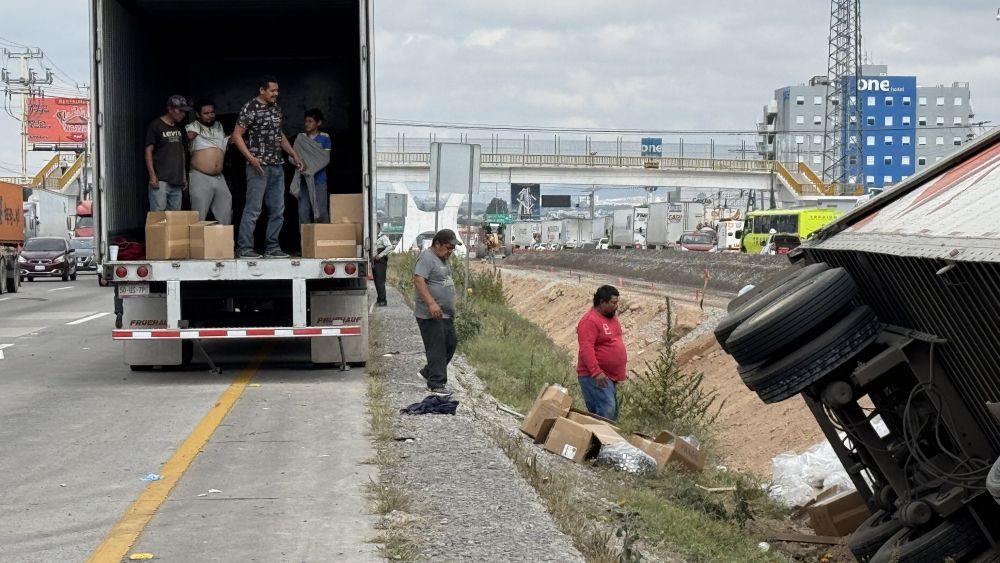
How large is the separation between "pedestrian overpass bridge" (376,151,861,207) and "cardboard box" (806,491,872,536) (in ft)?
238

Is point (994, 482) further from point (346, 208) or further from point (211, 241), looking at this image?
point (346, 208)

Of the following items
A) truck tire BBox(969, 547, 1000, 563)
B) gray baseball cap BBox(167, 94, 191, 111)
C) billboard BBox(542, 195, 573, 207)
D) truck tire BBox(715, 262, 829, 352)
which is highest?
billboard BBox(542, 195, 573, 207)

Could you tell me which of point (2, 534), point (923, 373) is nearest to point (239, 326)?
point (2, 534)

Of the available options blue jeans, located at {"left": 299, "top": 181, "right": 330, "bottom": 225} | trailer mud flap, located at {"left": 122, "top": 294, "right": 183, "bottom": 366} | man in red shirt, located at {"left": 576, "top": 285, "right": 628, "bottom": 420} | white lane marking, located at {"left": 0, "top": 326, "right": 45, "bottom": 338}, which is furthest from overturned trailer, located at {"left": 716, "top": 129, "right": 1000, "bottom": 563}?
white lane marking, located at {"left": 0, "top": 326, "right": 45, "bottom": 338}

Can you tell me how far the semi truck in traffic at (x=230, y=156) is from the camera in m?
14.1

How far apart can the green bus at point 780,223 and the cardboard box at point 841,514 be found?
5368cm

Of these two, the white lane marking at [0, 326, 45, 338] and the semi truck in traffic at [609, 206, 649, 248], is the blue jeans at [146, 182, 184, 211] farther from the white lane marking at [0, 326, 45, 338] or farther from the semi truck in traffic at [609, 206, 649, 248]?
the semi truck in traffic at [609, 206, 649, 248]

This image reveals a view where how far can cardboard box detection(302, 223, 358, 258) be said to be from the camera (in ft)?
47.5

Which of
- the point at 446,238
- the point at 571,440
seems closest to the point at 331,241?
the point at 446,238

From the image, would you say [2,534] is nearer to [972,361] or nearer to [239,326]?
[972,361]

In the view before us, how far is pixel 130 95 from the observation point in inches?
606

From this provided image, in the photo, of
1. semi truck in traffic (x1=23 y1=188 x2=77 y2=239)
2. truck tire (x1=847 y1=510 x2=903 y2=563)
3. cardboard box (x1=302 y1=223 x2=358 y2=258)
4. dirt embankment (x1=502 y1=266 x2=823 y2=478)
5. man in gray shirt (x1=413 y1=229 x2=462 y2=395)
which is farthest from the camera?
semi truck in traffic (x1=23 y1=188 x2=77 y2=239)

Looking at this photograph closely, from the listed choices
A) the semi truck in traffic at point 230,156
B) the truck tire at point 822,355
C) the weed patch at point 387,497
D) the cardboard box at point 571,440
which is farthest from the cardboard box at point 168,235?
the truck tire at point 822,355

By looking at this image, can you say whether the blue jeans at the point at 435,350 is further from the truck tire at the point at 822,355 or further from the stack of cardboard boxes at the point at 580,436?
the truck tire at the point at 822,355
